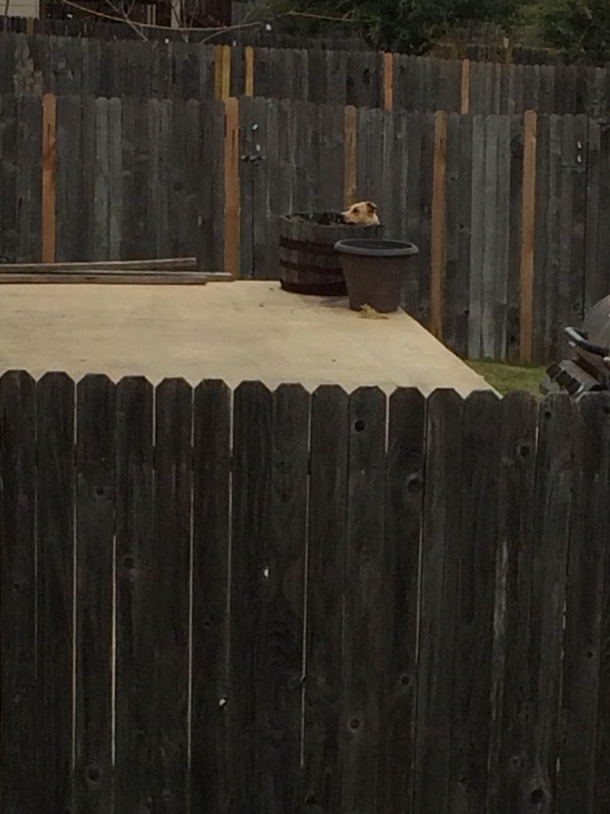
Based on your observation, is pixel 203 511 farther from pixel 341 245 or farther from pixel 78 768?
pixel 341 245

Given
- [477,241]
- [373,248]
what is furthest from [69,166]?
[373,248]

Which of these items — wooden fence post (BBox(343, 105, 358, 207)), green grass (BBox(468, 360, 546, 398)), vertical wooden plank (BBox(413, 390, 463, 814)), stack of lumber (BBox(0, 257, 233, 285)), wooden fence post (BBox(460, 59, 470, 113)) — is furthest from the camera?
wooden fence post (BBox(460, 59, 470, 113))

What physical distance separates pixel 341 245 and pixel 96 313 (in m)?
1.43

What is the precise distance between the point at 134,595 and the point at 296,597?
440 mm

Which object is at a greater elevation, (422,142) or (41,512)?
(422,142)

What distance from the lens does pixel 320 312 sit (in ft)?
30.0

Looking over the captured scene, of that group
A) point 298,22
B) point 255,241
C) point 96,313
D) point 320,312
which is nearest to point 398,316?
point 320,312

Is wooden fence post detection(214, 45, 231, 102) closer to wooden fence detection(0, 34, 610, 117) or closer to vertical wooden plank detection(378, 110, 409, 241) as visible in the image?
wooden fence detection(0, 34, 610, 117)

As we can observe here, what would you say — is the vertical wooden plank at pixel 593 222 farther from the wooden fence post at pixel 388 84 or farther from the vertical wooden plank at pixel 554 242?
the wooden fence post at pixel 388 84

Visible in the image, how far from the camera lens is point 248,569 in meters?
4.36

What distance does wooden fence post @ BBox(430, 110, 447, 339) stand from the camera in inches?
477

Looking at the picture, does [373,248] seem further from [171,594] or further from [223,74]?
[223,74]

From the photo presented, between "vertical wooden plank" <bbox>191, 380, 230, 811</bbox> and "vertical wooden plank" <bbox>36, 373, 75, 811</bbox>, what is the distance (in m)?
0.33

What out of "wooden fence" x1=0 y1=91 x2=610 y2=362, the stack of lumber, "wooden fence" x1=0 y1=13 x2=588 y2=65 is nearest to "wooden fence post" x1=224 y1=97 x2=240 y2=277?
"wooden fence" x1=0 y1=91 x2=610 y2=362
